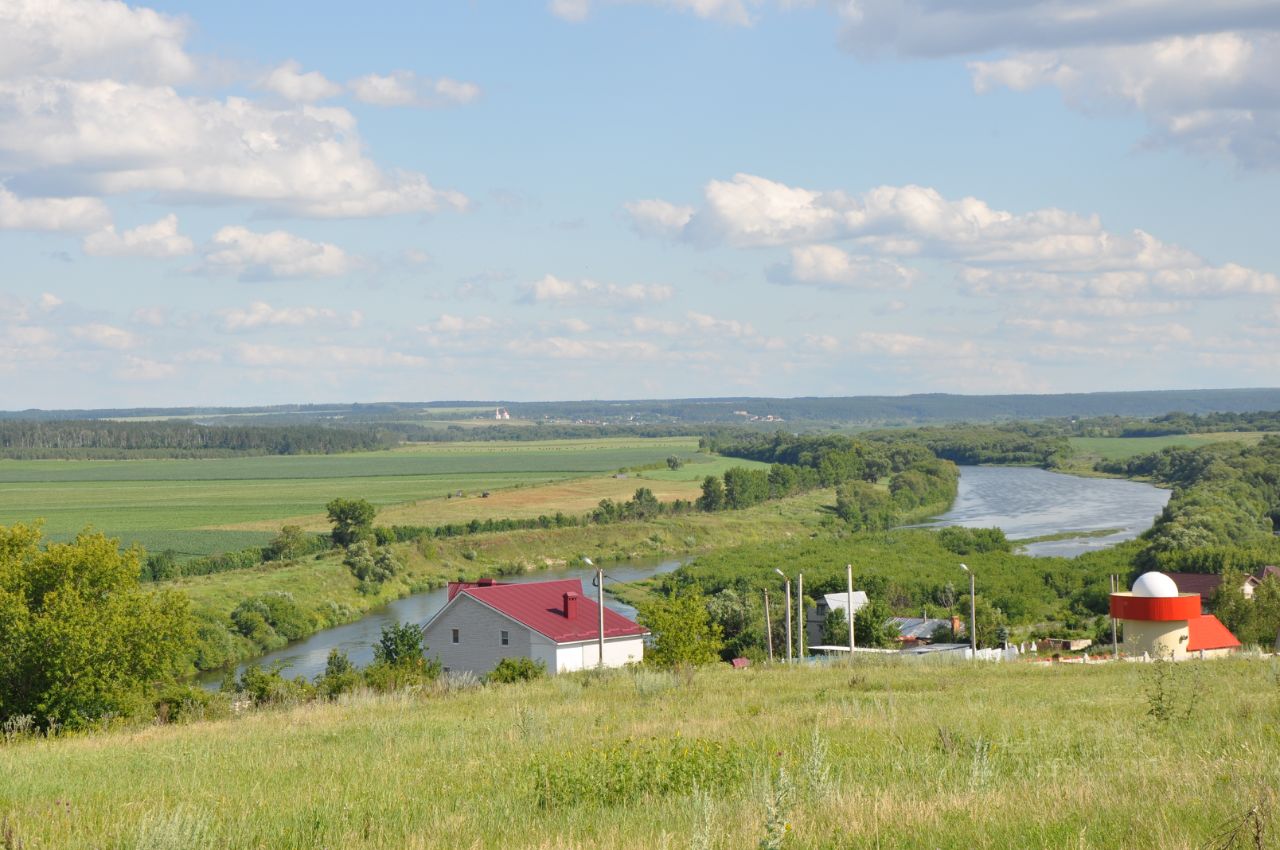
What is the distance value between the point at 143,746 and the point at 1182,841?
507 inches

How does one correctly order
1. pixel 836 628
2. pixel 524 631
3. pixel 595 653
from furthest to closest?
1. pixel 836 628
2. pixel 595 653
3. pixel 524 631

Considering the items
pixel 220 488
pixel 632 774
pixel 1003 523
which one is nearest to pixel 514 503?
pixel 1003 523

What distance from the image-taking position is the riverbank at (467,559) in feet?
190

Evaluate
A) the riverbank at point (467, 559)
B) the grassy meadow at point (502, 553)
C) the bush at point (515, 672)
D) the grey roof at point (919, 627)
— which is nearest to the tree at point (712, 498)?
the riverbank at point (467, 559)

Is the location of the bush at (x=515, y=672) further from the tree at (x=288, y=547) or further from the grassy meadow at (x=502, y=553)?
the tree at (x=288, y=547)

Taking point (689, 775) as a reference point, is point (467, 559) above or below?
below

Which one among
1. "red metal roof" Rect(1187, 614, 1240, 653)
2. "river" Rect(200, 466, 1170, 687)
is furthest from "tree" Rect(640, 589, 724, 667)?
"red metal roof" Rect(1187, 614, 1240, 653)

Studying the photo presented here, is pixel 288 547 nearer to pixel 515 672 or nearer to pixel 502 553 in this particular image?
pixel 502 553

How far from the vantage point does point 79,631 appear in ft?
76.3

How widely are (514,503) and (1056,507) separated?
51481mm

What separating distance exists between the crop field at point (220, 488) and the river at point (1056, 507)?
40.5 m

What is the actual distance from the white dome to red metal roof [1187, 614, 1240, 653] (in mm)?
1694

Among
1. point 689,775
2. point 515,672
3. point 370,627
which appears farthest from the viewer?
point 370,627

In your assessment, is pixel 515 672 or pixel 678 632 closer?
pixel 515 672
